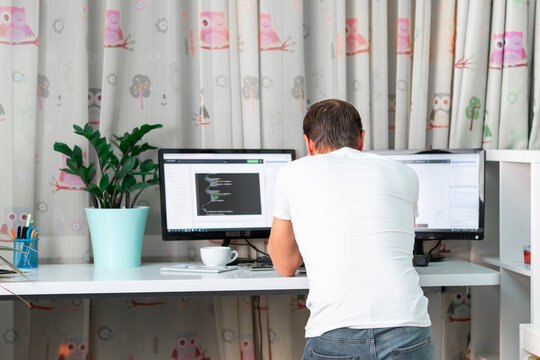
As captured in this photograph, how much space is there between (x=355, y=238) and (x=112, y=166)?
1.04 meters

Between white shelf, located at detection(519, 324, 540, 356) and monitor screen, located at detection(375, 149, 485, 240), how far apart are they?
0.39m

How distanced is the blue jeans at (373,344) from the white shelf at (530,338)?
0.55 m

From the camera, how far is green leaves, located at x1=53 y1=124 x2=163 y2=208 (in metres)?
2.08

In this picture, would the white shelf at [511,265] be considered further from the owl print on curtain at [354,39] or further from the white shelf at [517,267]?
the owl print on curtain at [354,39]

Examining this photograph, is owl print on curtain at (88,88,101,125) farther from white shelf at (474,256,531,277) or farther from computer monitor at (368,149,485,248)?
white shelf at (474,256,531,277)

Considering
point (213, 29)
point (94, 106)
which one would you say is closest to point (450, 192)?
point (213, 29)

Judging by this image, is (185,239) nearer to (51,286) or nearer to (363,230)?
(51,286)

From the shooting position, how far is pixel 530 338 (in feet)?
5.89

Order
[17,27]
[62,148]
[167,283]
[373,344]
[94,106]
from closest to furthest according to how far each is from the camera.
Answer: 1. [373,344]
2. [167,283]
3. [62,148]
4. [17,27]
5. [94,106]

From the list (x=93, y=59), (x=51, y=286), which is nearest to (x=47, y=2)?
(x=93, y=59)

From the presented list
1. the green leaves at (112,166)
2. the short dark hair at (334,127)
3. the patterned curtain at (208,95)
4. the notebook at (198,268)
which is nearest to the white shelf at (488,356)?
the patterned curtain at (208,95)

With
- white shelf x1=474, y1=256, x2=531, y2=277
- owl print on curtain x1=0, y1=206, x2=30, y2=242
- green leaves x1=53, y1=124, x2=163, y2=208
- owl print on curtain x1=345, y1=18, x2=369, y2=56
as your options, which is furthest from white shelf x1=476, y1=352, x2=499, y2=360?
owl print on curtain x1=0, y1=206, x2=30, y2=242

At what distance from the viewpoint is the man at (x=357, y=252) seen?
4.51 ft

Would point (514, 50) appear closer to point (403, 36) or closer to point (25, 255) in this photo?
point (403, 36)
